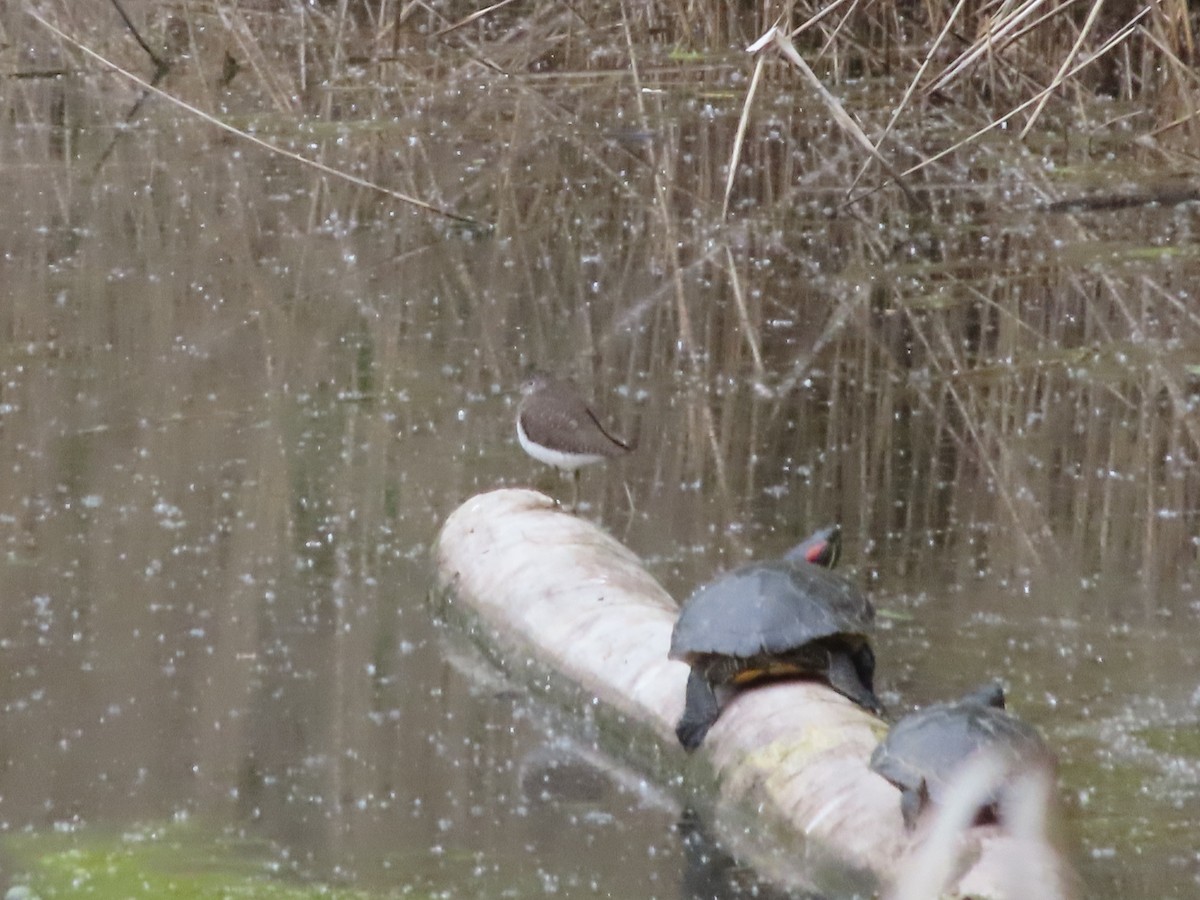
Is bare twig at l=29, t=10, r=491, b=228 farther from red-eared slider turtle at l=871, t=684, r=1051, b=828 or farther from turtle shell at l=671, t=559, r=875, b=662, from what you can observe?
red-eared slider turtle at l=871, t=684, r=1051, b=828

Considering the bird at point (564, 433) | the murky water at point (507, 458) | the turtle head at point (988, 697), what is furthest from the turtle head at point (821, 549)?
the turtle head at point (988, 697)

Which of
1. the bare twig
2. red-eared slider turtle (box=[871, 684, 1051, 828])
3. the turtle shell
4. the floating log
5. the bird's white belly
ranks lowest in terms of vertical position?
the floating log

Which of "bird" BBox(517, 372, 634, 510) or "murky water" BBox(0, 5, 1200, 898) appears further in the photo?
"bird" BBox(517, 372, 634, 510)

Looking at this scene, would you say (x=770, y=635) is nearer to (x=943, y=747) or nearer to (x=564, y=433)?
(x=943, y=747)

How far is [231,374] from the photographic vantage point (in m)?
7.54

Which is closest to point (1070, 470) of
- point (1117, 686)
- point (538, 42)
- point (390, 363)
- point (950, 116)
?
point (1117, 686)

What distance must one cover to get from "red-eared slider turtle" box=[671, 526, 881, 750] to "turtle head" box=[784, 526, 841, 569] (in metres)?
0.45

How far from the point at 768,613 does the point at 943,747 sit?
2.43ft

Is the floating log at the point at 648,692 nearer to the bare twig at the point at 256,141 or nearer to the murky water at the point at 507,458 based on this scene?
the murky water at the point at 507,458

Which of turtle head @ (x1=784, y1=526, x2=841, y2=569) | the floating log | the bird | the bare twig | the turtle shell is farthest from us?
the bare twig

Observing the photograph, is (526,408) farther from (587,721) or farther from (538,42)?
(538,42)

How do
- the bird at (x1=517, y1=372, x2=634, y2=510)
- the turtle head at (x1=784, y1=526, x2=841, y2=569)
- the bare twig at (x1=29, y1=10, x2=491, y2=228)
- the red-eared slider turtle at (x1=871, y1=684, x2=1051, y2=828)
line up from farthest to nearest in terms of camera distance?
the bare twig at (x1=29, y1=10, x2=491, y2=228) → the bird at (x1=517, y1=372, x2=634, y2=510) → the turtle head at (x1=784, y1=526, x2=841, y2=569) → the red-eared slider turtle at (x1=871, y1=684, x2=1051, y2=828)

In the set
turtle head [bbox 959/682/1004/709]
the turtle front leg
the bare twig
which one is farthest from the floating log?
the bare twig

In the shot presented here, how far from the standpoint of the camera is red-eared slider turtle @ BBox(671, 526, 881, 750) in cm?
430
